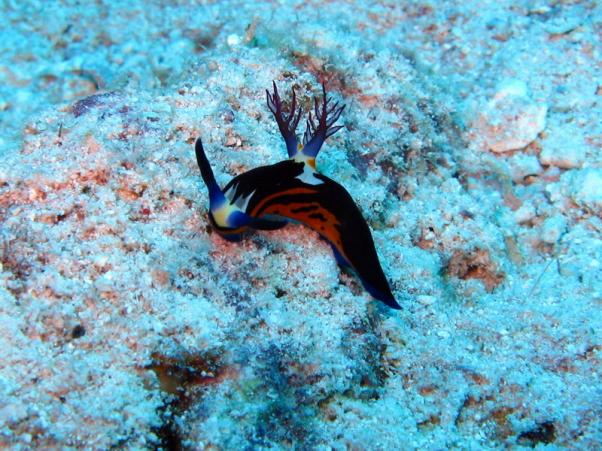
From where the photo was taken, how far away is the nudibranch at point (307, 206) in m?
2.66

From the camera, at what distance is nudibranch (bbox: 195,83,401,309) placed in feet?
8.74

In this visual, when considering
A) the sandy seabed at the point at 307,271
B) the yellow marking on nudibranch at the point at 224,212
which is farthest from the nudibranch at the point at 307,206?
the sandy seabed at the point at 307,271

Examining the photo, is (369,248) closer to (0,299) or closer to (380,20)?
(0,299)

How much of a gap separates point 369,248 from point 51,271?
1629 millimetres

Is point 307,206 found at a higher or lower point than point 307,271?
higher

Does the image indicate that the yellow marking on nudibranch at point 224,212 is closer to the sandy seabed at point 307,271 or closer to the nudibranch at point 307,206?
the nudibranch at point 307,206

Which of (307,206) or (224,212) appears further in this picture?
(307,206)

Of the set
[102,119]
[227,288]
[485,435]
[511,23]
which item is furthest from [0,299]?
[511,23]

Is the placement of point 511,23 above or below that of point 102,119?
above

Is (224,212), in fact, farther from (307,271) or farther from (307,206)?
(307,271)

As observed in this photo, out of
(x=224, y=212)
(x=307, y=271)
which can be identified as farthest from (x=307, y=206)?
(x=224, y=212)

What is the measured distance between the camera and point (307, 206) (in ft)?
9.07

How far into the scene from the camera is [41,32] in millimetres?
6242

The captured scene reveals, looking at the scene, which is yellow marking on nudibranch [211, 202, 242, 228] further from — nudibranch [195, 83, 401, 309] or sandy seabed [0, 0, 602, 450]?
sandy seabed [0, 0, 602, 450]
